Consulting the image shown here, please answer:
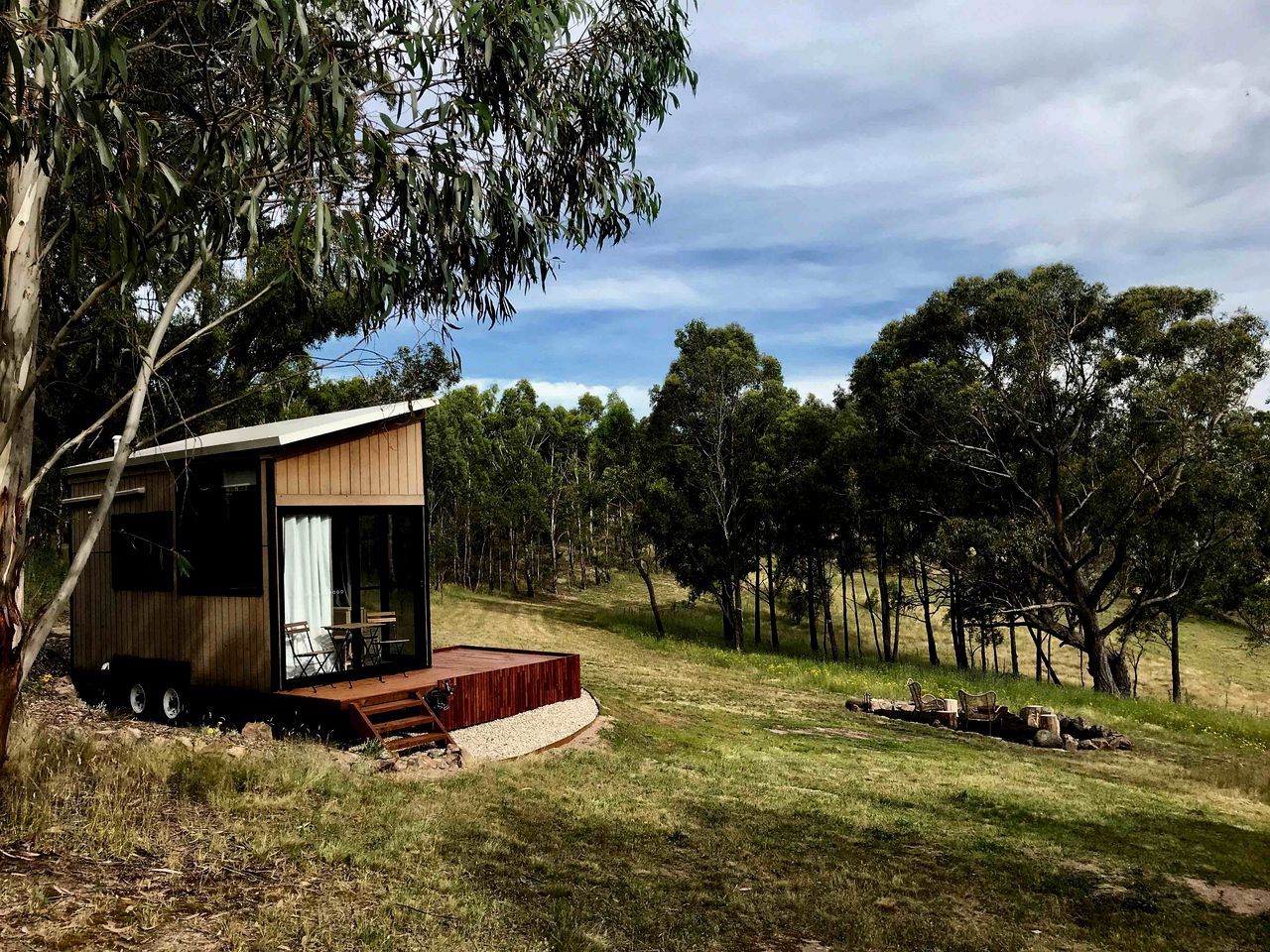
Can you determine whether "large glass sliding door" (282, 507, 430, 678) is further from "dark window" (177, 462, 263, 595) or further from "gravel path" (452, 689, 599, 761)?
"gravel path" (452, 689, 599, 761)

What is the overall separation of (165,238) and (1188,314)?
20574 millimetres

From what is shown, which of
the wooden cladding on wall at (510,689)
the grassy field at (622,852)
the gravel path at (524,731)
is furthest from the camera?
the wooden cladding on wall at (510,689)

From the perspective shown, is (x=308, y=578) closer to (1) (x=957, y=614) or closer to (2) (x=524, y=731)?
(2) (x=524, y=731)

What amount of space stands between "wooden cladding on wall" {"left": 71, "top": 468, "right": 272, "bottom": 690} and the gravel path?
7.54 feet

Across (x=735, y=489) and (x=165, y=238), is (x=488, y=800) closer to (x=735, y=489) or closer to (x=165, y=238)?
(x=165, y=238)

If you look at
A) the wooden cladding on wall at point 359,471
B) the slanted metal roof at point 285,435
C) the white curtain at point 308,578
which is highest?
the slanted metal roof at point 285,435

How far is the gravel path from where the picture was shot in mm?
8812

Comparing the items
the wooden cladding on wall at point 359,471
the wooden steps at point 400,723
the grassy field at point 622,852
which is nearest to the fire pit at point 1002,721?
the grassy field at point 622,852

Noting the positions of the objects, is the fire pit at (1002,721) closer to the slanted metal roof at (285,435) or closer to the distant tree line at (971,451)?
the distant tree line at (971,451)

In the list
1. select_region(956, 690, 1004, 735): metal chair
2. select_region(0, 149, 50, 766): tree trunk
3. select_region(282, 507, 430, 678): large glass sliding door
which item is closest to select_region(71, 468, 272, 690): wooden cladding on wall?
select_region(282, 507, 430, 678): large glass sliding door

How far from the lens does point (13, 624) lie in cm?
512

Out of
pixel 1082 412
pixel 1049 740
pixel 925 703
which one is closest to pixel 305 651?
pixel 925 703

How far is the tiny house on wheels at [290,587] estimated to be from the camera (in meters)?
9.05

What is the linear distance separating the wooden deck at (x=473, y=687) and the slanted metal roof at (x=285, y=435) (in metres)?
2.62
